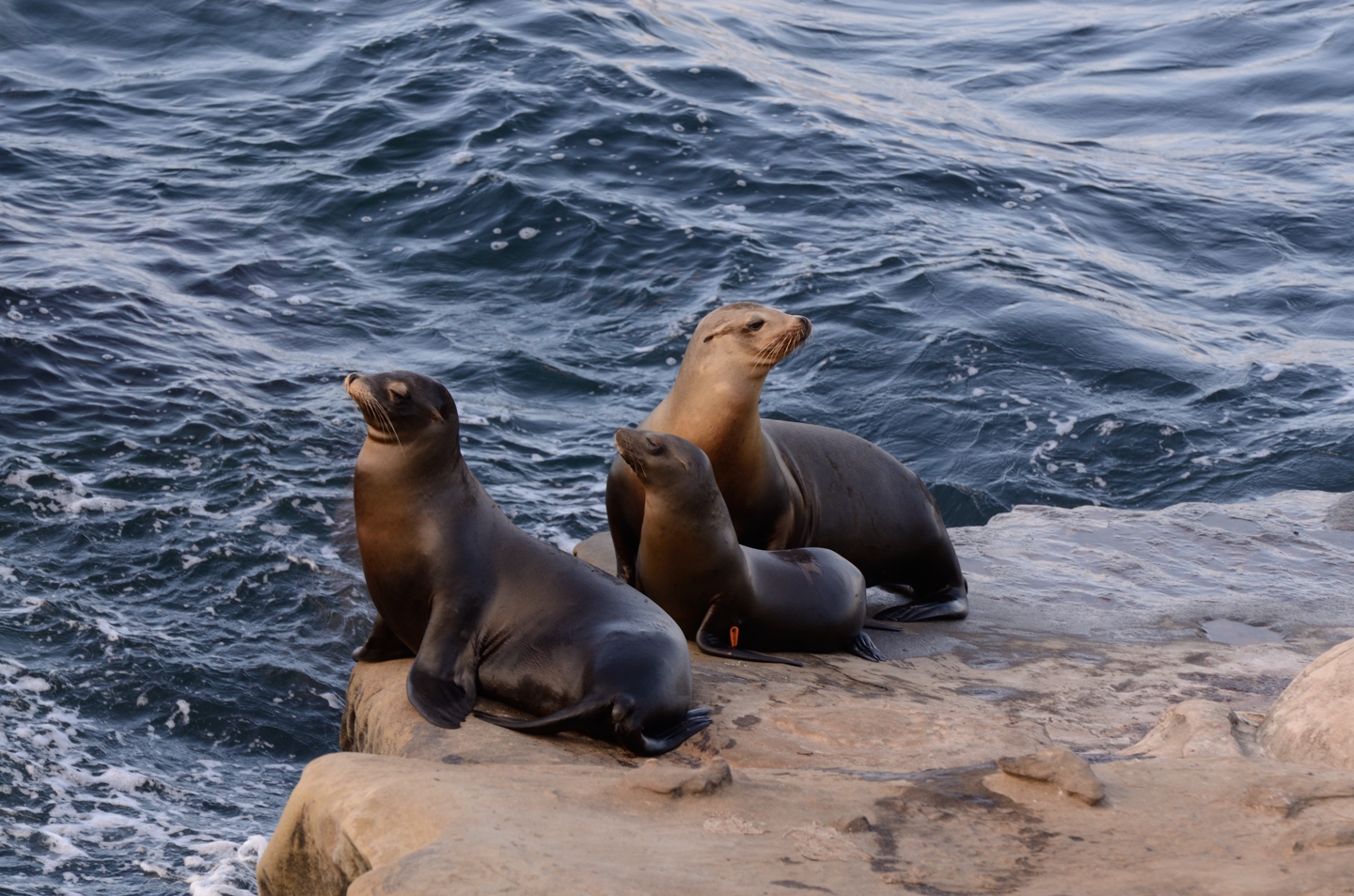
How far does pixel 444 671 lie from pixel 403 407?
2.87 ft

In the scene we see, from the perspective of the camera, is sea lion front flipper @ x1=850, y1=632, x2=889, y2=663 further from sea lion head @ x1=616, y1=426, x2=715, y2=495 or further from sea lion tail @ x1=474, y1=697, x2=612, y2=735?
sea lion tail @ x1=474, y1=697, x2=612, y2=735

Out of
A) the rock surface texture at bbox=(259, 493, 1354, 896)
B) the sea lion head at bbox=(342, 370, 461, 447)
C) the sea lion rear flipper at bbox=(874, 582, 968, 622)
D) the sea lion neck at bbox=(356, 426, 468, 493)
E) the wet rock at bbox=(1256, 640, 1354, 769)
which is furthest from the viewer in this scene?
the sea lion rear flipper at bbox=(874, 582, 968, 622)

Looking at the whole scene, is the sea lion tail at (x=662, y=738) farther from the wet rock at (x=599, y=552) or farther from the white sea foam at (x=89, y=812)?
the wet rock at (x=599, y=552)

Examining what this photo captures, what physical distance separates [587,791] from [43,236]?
940 cm

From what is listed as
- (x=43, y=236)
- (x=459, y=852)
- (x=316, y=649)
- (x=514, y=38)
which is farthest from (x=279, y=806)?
(x=514, y=38)

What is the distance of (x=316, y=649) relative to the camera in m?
6.87

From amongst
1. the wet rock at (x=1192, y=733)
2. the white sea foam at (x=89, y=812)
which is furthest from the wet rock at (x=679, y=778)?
the white sea foam at (x=89, y=812)

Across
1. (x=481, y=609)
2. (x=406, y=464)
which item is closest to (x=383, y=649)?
(x=481, y=609)

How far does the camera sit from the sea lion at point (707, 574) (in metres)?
5.34

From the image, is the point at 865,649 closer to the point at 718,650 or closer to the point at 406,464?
the point at 718,650

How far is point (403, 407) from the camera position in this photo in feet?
15.7

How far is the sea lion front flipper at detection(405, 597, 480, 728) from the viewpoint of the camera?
14.3 feet

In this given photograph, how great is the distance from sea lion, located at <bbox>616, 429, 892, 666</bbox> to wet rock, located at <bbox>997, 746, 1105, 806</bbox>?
6.15 feet

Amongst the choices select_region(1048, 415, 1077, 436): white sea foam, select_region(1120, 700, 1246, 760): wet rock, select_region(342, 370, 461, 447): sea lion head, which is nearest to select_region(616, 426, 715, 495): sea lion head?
select_region(342, 370, 461, 447): sea lion head
